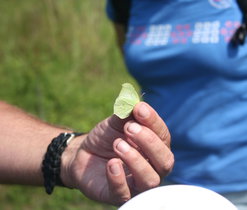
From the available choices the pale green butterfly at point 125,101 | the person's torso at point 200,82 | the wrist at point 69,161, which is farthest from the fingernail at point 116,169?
the person's torso at point 200,82

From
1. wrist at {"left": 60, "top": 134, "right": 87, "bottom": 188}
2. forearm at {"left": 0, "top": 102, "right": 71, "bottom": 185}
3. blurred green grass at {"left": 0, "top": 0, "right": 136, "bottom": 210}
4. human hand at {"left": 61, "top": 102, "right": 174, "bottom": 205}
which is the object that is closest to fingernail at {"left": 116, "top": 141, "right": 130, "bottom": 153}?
human hand at {"left": 61, "top": 102, "right": 174, "bottom": 205}

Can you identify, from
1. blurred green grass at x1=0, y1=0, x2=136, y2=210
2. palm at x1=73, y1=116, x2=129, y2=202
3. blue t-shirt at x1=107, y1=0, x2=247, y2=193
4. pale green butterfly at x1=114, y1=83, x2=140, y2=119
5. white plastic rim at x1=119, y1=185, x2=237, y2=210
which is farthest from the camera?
blurred green grass at x1=0, y1=0, x2=136, y2=210

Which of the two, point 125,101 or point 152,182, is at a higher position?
point 125,101

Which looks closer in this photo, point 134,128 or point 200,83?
point 134,128

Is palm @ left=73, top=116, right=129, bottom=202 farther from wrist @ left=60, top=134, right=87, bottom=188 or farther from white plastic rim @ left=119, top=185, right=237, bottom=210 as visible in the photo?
white plastic rim @ left=119, top=185, right=237, bottom=210

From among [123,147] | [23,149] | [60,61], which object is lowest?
[60,61]

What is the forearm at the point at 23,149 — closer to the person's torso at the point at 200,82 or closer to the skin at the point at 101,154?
the skin at the point at 101,154

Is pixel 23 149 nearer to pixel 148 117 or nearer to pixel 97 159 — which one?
pixel 97 159

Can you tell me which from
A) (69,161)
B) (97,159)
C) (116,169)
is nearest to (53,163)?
(69,161)
